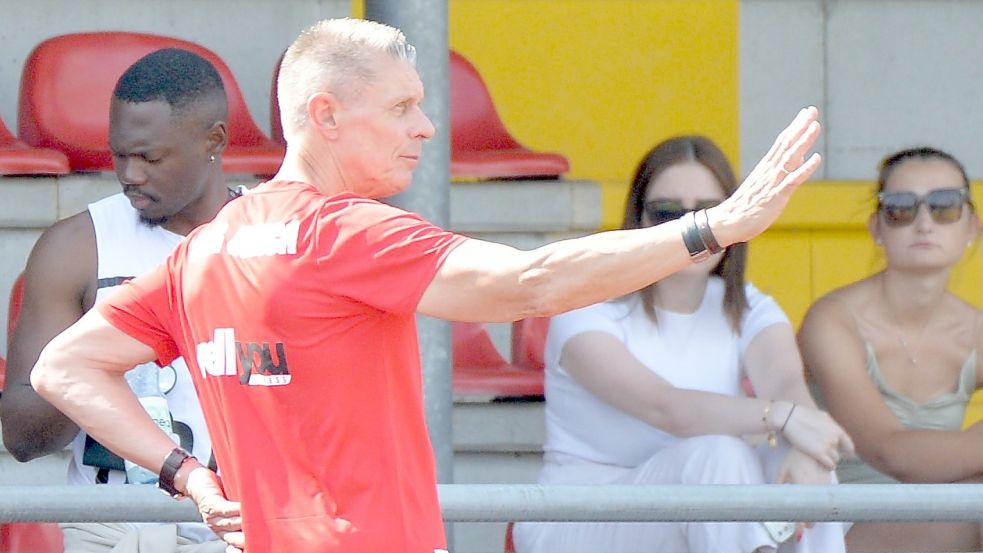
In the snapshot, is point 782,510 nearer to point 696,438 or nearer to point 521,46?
point 696,438

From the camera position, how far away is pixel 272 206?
195 centimetres

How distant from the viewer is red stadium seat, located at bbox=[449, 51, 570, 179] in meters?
4.39

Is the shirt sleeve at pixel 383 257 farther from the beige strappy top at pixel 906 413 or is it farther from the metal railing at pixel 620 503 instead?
the beige strappy top at pixel 906 413

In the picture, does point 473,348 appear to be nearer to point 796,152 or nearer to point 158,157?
point 158,157

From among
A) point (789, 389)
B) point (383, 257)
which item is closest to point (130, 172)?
point (383, 257)

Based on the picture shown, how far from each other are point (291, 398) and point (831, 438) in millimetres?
1596

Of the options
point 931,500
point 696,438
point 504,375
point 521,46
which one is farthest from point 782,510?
point 521,46

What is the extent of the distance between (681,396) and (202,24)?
8.10 feet

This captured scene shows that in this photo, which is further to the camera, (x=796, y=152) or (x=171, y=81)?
(x=171, y=81)

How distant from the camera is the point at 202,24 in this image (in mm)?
5238

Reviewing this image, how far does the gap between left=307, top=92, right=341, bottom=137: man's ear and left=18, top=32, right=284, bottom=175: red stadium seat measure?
7.54ft

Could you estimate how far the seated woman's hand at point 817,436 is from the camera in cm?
321

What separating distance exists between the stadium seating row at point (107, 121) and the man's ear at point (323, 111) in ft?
7.26

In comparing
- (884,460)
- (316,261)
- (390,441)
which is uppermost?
(316,261)
